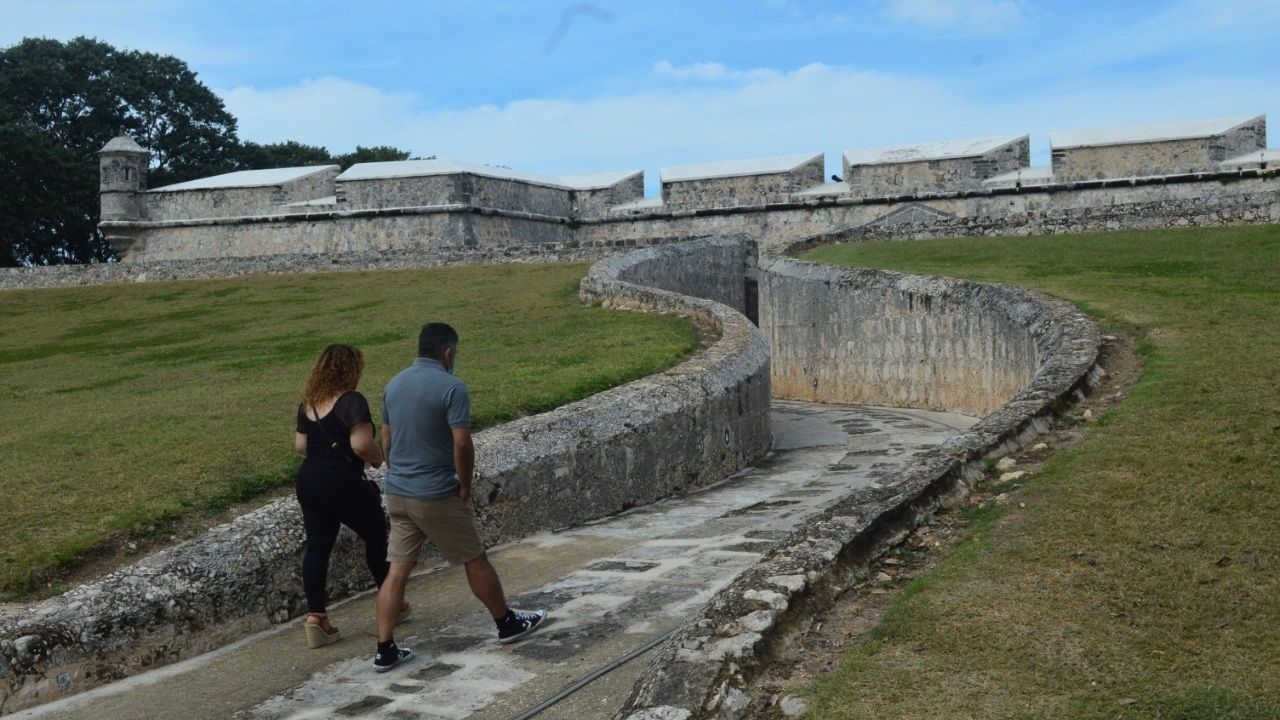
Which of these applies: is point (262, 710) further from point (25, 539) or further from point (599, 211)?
point (599, 211)

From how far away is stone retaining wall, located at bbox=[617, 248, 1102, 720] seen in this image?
14.0 ft

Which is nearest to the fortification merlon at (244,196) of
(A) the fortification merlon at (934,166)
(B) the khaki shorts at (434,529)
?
(A) the fortification merlon at (934,166)

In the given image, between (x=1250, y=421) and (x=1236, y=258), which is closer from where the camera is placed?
(x=1250, y=421)

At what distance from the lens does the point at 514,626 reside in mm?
5926

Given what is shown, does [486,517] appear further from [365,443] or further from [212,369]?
[212,369]

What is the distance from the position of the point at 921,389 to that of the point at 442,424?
39.4ft

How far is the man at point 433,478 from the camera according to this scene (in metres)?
5.82

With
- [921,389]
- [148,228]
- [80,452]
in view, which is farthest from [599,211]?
[80,452]

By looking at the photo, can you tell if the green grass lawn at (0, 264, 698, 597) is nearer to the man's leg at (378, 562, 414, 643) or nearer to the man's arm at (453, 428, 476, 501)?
the man's leg at (378, 562, 414, 643)

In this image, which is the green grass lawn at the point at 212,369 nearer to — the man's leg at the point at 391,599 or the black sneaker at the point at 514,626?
the man's leg at the point at 391,599

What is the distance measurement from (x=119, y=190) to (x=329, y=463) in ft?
122

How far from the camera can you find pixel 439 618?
21.5 ft

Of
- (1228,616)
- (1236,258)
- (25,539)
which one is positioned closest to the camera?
(1228,616)

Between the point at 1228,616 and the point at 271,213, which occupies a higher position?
the point at 271,213
